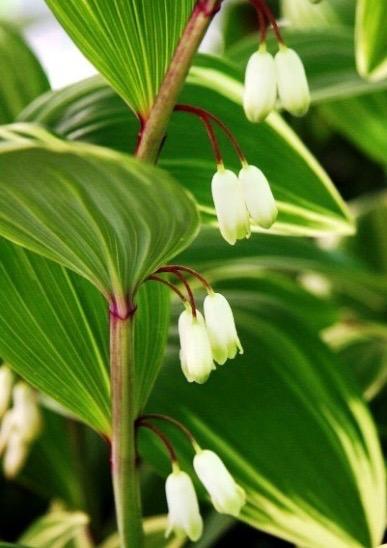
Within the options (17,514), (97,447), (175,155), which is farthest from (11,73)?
(17,514)

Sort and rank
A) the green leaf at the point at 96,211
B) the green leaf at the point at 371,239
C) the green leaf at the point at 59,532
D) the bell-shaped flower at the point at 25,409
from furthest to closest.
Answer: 1. the green leaf at the point at 371,239
2. the green leaf at the point at 59,532
3. the bell-shaped flower at the point at 25,409
4. the green leaf at the point at 96,211

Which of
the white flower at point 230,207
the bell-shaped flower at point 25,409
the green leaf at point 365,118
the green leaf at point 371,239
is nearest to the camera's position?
the white flower at point 230,207

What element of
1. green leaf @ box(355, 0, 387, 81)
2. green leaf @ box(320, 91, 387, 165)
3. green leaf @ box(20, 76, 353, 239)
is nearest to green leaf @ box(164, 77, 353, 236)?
green leaf @ box(20, 76, 353, 239)

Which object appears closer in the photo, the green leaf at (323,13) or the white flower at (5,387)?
the white flower at (5,387)

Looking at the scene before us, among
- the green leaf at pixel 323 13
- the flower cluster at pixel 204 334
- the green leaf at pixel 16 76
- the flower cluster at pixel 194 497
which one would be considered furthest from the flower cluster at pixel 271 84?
the green leaf at pixel 323 13

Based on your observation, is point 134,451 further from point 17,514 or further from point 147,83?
point 17,514

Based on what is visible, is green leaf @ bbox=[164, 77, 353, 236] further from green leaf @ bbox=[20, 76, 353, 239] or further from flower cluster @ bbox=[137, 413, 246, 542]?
flower cluster @ bbox=[137, 413, 246, 542]

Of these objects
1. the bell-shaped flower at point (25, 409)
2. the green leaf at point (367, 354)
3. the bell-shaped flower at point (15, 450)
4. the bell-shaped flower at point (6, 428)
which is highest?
the bell-shaped flower at point (25, 409)

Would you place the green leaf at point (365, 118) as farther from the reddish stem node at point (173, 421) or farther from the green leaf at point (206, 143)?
the reddish stem node at point (173, 421)
